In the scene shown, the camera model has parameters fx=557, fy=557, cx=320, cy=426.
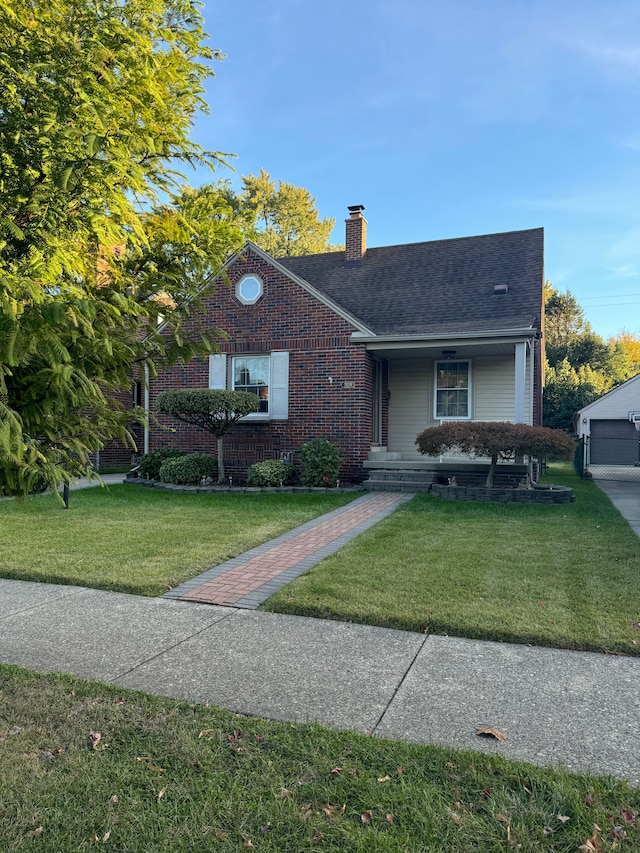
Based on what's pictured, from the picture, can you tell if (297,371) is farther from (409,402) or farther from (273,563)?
(273,563)

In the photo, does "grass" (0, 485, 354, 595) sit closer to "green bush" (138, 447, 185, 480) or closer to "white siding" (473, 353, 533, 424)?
"green bush" (138, 447, 185, 480)

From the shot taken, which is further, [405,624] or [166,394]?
[166,394]

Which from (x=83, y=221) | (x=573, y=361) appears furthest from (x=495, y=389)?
(x=573, y=361)

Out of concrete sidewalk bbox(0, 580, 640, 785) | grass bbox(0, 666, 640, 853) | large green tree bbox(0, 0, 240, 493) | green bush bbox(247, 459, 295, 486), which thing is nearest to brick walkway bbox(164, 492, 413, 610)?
concrete sidewalk bbox(0, 580, 640, 785)

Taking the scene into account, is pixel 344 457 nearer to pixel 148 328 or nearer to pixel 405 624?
pixel 405 624

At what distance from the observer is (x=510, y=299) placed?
44.9 ft

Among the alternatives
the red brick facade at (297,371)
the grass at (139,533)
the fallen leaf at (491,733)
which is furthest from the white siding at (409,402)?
the fallen leaf at (491,733)

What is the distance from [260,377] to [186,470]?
2.96 meters

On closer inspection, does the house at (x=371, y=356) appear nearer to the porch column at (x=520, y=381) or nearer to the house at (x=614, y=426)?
the porch column at (x=520, y=381)

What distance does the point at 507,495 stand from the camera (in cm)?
1087

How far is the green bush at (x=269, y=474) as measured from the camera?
1236cm

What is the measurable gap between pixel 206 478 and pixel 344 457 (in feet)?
10.8

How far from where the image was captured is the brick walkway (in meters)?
5.26

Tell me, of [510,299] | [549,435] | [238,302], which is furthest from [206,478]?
[510,299]
